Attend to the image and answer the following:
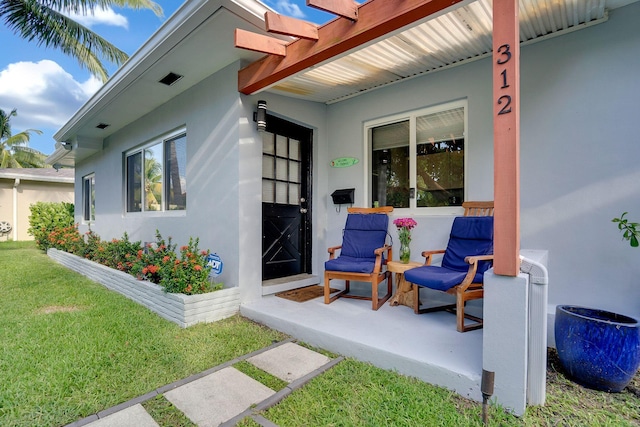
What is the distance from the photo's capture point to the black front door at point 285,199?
170 inches

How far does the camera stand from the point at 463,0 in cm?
201

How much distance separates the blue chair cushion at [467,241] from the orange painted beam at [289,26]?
238cm

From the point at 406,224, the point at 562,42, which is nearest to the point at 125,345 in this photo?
the point at 406,224

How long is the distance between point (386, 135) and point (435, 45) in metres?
1.30

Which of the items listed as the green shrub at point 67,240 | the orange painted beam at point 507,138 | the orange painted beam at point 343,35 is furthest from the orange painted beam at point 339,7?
the green shrub at point 67,240

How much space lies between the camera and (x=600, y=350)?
1.99m

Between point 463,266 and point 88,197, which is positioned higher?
point 88,197

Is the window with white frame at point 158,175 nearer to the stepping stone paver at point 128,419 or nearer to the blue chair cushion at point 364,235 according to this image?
the blue chair cushion at point 364,235

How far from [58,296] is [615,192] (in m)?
6.61

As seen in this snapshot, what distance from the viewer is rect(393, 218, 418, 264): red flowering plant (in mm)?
3654

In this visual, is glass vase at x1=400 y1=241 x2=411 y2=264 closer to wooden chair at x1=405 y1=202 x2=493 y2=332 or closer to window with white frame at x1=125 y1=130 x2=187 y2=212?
wooden chair at x1=405 y1=202 x2=493 y2=332

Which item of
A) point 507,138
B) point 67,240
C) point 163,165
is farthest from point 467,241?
point 67,240

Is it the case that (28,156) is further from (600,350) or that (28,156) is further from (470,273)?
(600,350)

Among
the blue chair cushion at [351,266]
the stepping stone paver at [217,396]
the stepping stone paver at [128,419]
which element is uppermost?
the blue chair cushion at [351,266]
